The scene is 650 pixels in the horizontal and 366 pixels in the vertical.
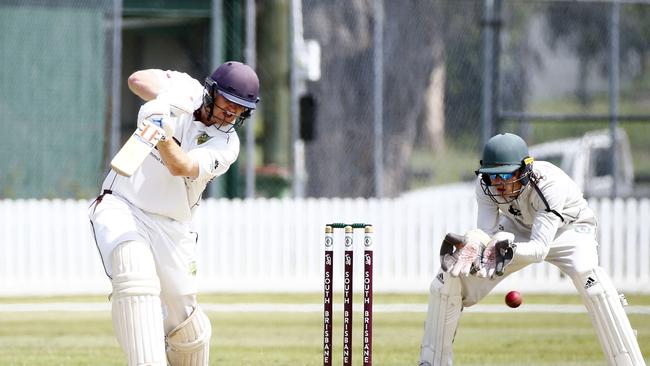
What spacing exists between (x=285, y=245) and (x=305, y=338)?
4.49m

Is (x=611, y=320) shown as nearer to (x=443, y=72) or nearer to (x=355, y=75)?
(x=355, y=75)

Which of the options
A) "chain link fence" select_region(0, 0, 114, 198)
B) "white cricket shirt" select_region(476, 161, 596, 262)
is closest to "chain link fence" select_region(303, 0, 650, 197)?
"chain link fence" select_region(0, 0, 114, 198)

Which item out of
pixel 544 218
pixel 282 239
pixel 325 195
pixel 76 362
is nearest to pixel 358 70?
pixel 325 195

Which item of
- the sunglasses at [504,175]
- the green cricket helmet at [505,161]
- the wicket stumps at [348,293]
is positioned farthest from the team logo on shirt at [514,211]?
the wicket stumps at [348,293]

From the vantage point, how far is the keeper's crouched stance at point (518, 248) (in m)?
7.01

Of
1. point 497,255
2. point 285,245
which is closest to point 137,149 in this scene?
point 497,255

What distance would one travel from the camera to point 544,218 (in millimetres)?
7207

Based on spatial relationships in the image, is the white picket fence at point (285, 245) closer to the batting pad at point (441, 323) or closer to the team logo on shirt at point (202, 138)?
the batting pad at point (441, 323)

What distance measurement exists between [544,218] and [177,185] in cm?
208

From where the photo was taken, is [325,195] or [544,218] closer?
[544,218]

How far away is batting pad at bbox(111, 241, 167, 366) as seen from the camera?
20.6ft

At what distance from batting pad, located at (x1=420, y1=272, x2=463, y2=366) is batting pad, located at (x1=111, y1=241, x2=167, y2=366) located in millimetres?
1748

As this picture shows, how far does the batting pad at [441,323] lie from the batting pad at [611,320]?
758 mm

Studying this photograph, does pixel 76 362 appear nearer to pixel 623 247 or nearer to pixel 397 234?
pixel 397 234
